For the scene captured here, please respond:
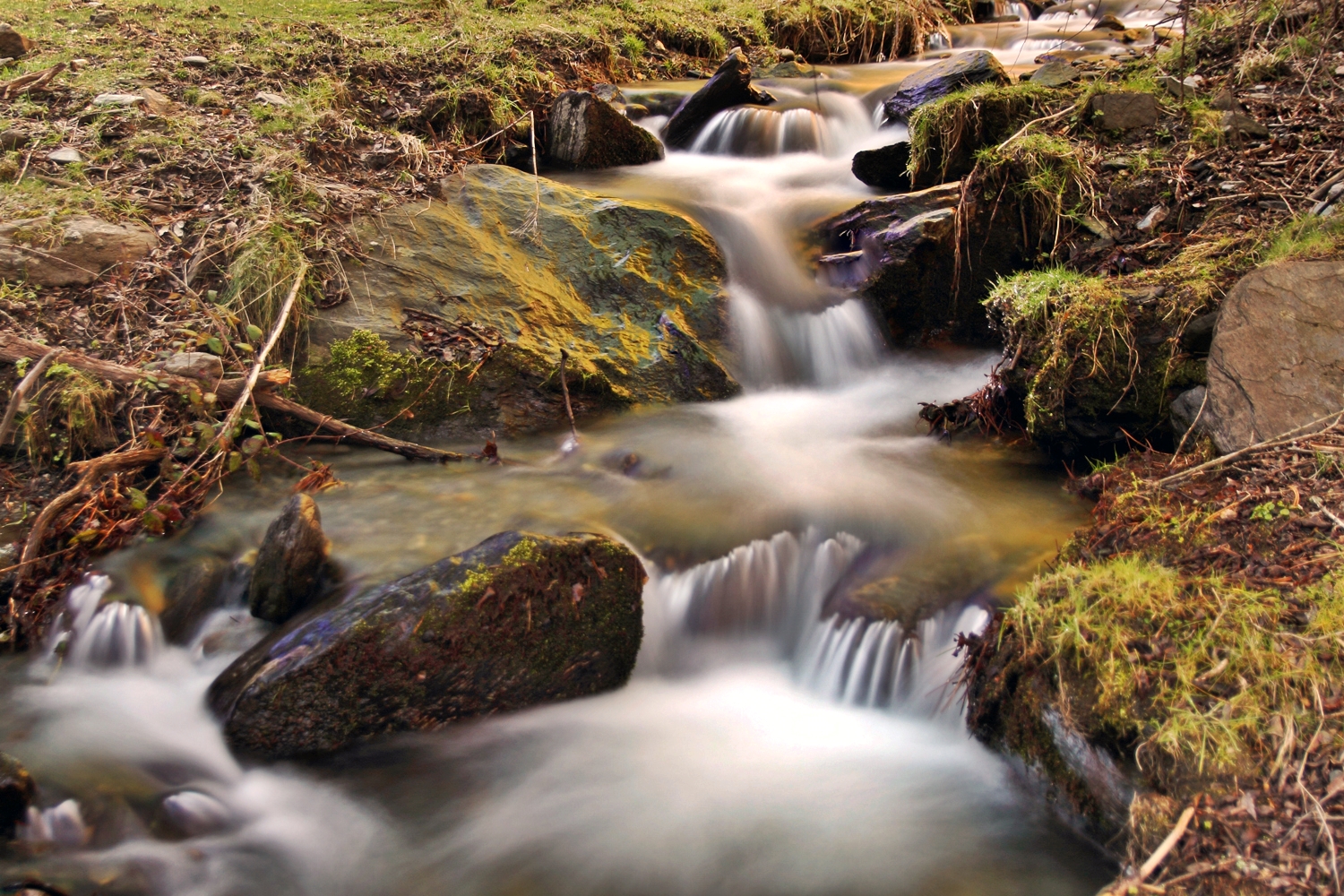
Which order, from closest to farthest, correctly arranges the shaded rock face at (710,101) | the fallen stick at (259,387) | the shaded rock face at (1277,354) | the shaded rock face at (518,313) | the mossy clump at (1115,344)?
the shaded rock face at (1277,354)
the mossy clump at (1115,344)
the fallen stick at (259,387)
the shaded rock face at (518,313)
the shaded rock face at (710,101)

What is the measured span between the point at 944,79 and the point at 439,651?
Answer: 593cm

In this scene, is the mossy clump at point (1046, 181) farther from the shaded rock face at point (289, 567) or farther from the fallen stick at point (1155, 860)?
the shaded rock face at point (289, 567)

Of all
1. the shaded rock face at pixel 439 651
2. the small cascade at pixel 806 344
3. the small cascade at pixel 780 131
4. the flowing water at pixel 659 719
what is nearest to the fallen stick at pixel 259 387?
the flowing water at pixel 659 719

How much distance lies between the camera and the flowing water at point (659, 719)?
2826mm

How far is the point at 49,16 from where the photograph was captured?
807 centimetres

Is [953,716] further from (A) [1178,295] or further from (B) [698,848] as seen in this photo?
(A) [1178,295]

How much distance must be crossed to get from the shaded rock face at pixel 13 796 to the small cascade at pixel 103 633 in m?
0.80

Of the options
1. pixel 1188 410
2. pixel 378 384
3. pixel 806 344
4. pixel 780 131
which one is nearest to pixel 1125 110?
pixel 806 344

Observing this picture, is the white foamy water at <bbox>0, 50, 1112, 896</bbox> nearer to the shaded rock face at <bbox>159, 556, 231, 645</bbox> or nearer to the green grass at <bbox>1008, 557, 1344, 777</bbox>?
the shaded rock face at <bbox>159, 556, 231, 645</bbox>

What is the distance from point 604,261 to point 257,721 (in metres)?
3.88

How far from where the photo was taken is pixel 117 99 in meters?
6.20

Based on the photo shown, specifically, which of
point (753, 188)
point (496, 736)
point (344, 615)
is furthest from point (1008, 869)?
point (753, 188)

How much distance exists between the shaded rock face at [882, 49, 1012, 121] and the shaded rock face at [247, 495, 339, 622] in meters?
5.62

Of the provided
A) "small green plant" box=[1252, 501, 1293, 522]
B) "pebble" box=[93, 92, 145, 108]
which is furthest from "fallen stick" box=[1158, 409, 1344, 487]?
"pebble" box=[93, 92, 145, 108]
